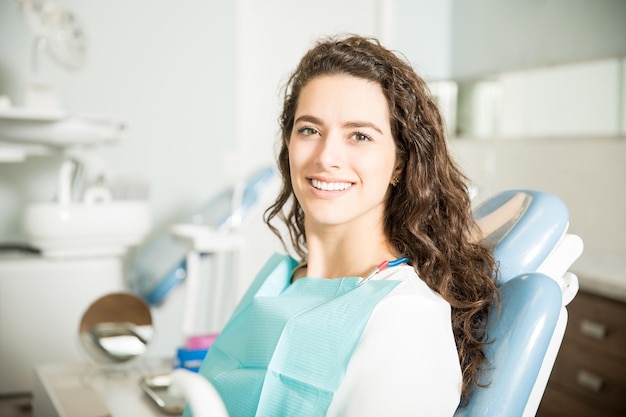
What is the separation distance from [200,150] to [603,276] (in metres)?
2.29

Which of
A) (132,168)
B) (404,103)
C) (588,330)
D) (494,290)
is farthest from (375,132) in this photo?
(132,168)

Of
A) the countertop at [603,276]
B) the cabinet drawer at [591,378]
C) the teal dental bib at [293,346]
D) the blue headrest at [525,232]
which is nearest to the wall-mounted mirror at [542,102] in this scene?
the countertop at [603,276]

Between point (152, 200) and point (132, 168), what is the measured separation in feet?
0.64

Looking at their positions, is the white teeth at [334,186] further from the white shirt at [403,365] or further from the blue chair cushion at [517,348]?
the blue chair cushion at [517,348]

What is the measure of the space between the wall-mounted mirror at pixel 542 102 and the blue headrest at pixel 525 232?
152 cm

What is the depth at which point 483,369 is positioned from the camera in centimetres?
111

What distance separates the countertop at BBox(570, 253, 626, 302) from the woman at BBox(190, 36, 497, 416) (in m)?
0.88

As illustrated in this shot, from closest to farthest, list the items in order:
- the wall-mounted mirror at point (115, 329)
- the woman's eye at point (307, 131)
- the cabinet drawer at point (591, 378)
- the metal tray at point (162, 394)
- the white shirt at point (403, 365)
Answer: the white shirt at point (403, 365)
the woman's eye at point (307, 131)
the metal tray at point (162, 394)
the wall-mounted mirror at point (115, 329)
the cabinet drawer at point (591, 378)

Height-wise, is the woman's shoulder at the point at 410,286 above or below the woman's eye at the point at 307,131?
below

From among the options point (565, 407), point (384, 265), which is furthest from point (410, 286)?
point (565, 407)

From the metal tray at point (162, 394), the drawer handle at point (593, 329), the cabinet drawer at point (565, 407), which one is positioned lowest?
the cabinet drawer at point (565, 407)

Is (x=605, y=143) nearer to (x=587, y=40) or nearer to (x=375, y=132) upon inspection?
(x=587, y=40)

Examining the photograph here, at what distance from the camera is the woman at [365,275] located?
103cm

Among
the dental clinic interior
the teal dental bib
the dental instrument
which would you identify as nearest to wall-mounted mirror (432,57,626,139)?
the dental clinic interior
